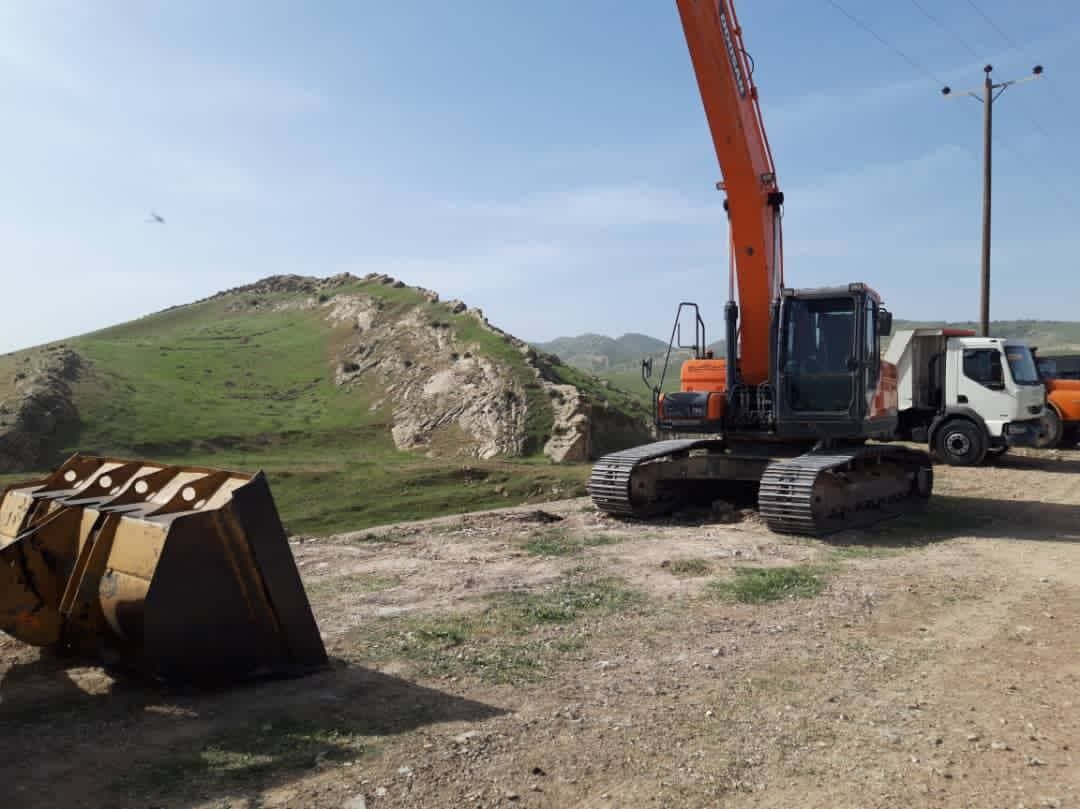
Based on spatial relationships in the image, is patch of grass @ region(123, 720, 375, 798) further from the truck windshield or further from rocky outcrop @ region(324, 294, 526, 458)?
rocky outcrop @ region(324, 294, 526, 458)

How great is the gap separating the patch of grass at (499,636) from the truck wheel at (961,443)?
13.7 m

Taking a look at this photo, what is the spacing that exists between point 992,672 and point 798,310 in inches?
269

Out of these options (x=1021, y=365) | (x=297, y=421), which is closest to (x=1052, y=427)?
(x=1021, y=365)

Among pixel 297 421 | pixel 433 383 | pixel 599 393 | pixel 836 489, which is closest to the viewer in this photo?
pixel 836 489

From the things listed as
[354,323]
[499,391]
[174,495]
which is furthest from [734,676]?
[354,323]

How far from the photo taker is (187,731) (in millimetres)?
5004

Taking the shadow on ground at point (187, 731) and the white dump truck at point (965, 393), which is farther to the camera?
the white dump truck at point (965, 393)

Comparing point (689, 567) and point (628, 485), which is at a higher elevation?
point (628, 485)

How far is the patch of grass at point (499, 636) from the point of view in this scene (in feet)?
20.2

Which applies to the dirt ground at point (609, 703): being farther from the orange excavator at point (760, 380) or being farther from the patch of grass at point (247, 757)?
the orange excavator at point (760, 380)

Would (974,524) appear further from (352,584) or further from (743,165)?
(352,584)

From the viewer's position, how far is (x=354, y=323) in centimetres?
4075

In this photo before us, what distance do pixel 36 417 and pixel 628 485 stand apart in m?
20.0

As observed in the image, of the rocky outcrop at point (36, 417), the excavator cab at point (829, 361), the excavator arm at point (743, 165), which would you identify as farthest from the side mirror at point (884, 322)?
the rocky outcrop at point (36, 417)
